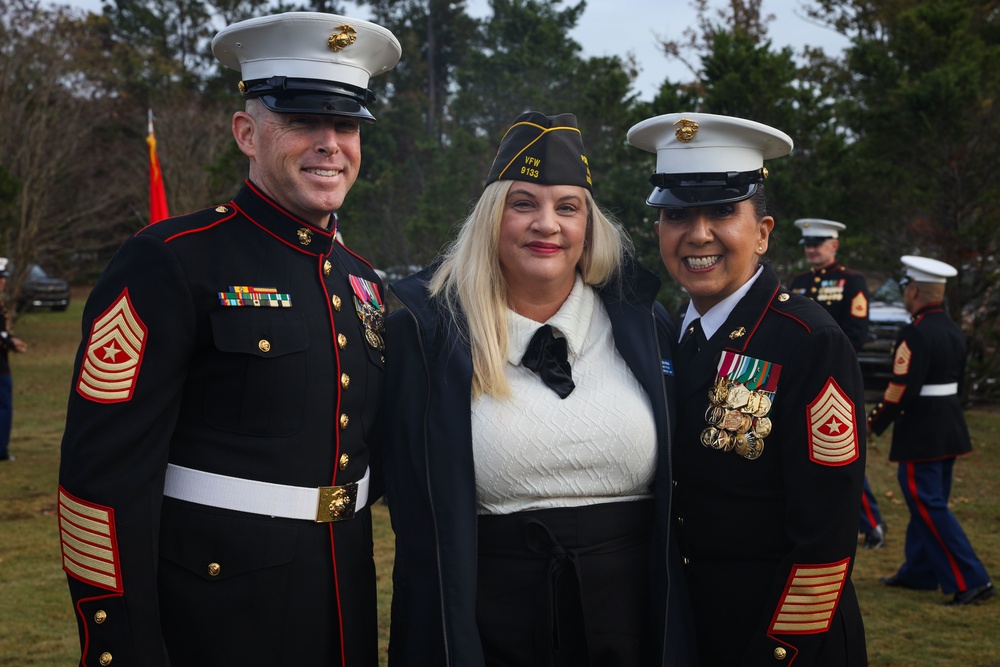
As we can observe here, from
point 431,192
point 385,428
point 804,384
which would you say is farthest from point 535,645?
point 431,192

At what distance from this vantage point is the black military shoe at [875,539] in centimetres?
697

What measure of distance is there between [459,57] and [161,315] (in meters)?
33.3

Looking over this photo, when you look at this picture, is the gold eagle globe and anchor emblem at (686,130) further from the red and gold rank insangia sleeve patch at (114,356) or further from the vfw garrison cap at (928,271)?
the vfw garrison cap at (928,271)

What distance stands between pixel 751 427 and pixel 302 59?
1.56 m

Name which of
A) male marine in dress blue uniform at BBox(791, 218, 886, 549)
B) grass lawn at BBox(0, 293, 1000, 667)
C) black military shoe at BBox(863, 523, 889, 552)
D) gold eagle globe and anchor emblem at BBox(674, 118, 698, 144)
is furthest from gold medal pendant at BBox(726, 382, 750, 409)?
male marine in dress blue uniform at BBox(791, 218, 886, 549)

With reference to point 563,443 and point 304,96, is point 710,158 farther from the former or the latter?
point 304,96

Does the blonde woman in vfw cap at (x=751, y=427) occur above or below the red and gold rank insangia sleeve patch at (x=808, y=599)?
above

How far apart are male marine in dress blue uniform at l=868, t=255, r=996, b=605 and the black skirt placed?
148 inches

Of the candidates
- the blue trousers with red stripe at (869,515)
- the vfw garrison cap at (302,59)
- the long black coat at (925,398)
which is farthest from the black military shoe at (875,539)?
the vfw garrison cap at (302,59)

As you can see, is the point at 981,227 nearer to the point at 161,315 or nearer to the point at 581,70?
the point at 581,70

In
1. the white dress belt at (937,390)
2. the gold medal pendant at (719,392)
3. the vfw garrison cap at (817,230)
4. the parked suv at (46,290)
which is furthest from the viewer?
the parked suv at (46,290)

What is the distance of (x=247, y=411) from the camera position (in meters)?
2.43

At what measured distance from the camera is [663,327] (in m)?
3.08

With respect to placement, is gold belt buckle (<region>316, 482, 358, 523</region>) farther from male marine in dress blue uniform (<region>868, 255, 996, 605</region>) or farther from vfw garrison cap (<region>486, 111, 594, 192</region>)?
male marine in dress blue uniform (<region>868, 255, 996, 605</region>)
